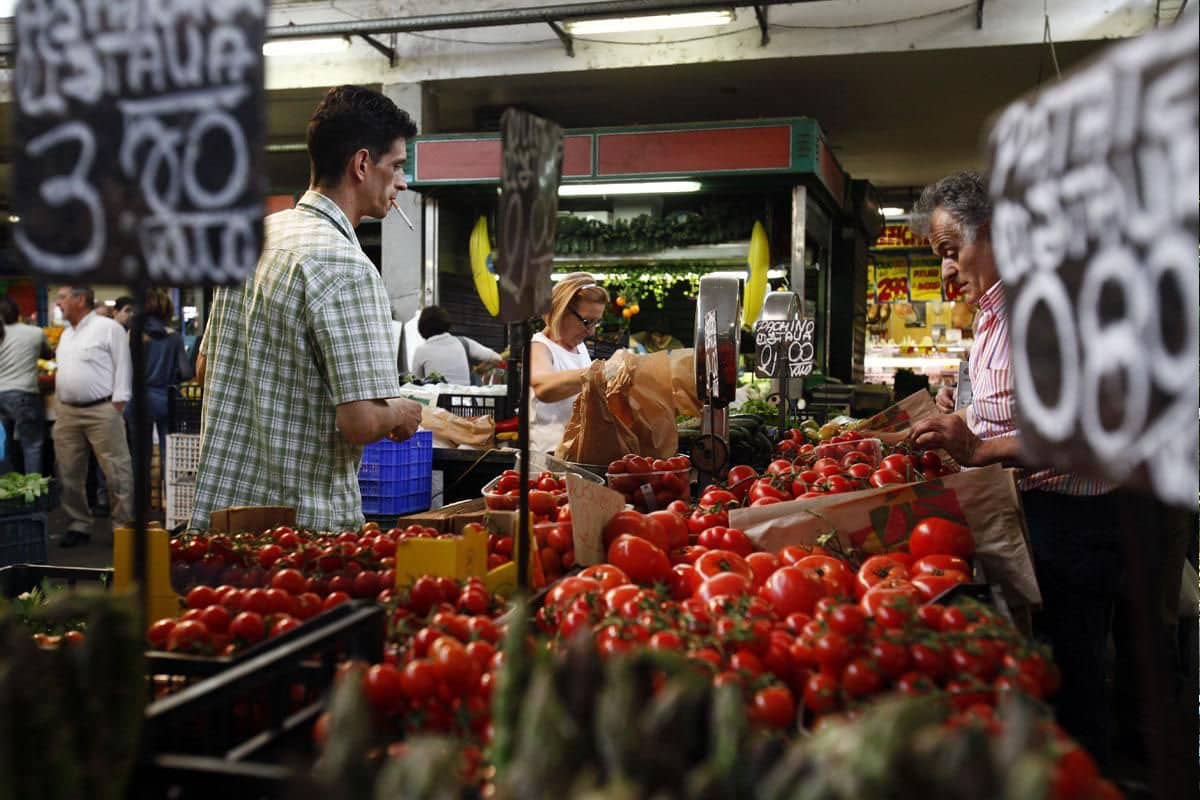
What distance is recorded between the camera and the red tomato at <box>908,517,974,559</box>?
237 cm

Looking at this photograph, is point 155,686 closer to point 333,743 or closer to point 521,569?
point 521,569

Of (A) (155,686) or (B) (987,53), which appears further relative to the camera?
(B) (987,53)

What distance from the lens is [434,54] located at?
10.4 meters

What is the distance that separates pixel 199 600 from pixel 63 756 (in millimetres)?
984

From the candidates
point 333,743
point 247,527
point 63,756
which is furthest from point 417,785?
point 247,527

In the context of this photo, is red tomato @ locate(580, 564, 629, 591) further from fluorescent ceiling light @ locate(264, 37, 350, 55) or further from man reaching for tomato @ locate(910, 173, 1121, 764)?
fluorescent ceiling light @ locate(264, 37, 350, 55)

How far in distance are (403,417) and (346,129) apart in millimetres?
811

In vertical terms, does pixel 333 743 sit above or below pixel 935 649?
above

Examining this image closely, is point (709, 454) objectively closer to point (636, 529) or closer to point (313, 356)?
point (636, 529)

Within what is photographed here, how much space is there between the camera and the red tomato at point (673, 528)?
8.39 feet

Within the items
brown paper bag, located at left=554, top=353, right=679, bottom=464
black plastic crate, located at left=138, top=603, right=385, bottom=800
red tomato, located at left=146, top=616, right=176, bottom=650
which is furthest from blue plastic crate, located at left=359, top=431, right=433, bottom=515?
black plastic crate, located at left=138, top=603, right=385, bottom=800

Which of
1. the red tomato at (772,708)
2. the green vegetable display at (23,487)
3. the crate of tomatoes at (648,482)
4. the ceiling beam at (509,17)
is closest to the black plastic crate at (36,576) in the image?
the red tomato at (772,708)

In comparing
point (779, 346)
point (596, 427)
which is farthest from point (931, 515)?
point (779, 346)

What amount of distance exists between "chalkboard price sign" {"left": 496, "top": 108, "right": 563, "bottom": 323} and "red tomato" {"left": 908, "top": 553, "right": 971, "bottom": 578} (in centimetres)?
100
